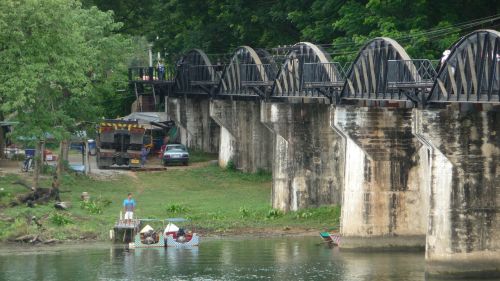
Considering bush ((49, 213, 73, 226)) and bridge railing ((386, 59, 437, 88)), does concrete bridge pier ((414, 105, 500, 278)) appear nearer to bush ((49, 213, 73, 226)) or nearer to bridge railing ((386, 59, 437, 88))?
bridge railing ((386, 59, 437, 88))

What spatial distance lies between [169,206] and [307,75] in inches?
354

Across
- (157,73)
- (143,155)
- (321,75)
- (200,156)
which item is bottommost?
(143,155)

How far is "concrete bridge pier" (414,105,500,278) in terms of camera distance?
50562 millimetres

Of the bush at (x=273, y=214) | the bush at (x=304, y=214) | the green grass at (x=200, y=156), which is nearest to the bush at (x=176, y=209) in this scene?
the bush at (x=273, y=214)

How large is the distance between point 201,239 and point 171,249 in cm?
304

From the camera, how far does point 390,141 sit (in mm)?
59969

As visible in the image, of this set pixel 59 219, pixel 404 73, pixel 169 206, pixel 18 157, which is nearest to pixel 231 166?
pixel 18 157

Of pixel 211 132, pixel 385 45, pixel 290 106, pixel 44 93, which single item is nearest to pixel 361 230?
pixel 385 45

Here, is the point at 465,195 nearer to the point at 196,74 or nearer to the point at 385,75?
the point at 385,75

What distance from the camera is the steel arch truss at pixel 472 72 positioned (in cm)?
4803

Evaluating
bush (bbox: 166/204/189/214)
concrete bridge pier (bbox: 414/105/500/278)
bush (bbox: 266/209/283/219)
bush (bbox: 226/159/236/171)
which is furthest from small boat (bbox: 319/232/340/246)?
bush (bbox: 226/159/236/171)

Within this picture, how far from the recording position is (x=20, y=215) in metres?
64.7

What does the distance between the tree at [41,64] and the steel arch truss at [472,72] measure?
936 inches

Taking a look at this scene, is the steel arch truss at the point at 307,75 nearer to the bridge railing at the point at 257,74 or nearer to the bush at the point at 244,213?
the bridge railing at the point at 257,74
